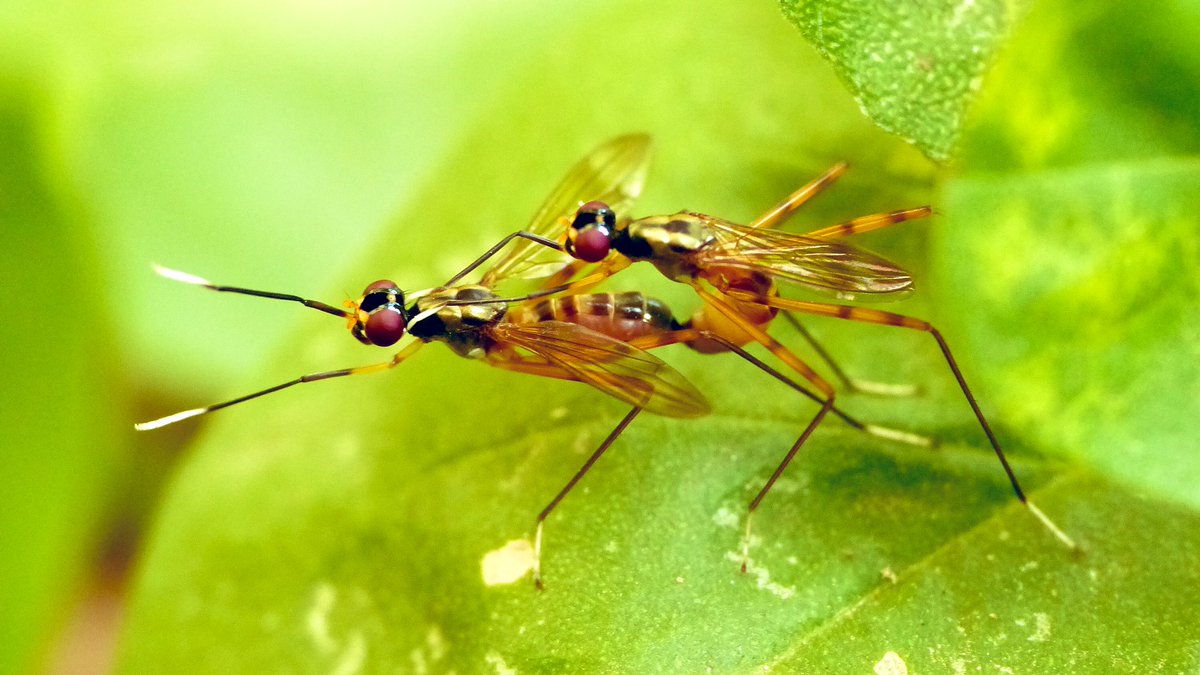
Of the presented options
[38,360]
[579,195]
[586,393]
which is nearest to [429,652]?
[586,393]

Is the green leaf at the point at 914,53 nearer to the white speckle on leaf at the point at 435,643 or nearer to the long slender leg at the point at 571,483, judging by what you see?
the long slender leg at the point at 571,483

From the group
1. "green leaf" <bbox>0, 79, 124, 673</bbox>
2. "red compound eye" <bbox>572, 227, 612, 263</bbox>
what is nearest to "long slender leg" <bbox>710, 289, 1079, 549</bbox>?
"red compound eye" <bbox>572, 227, 612, 263</bbox>

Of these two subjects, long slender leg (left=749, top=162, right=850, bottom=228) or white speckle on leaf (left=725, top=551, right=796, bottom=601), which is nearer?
white speckle on leaf (left=725, top=551, right=796, bottom=601)

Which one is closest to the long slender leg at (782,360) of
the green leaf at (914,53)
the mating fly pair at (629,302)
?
the mating fly pair at (629,302)

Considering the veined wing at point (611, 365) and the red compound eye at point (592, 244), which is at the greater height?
the red compound eye at point (592, 244)

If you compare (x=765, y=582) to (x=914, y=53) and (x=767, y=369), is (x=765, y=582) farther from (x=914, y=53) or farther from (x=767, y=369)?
(x=914, y=53)

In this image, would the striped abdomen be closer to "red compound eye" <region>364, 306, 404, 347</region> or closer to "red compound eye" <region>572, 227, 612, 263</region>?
"red compound eye" <region>572, 227, 612, 263</region>
